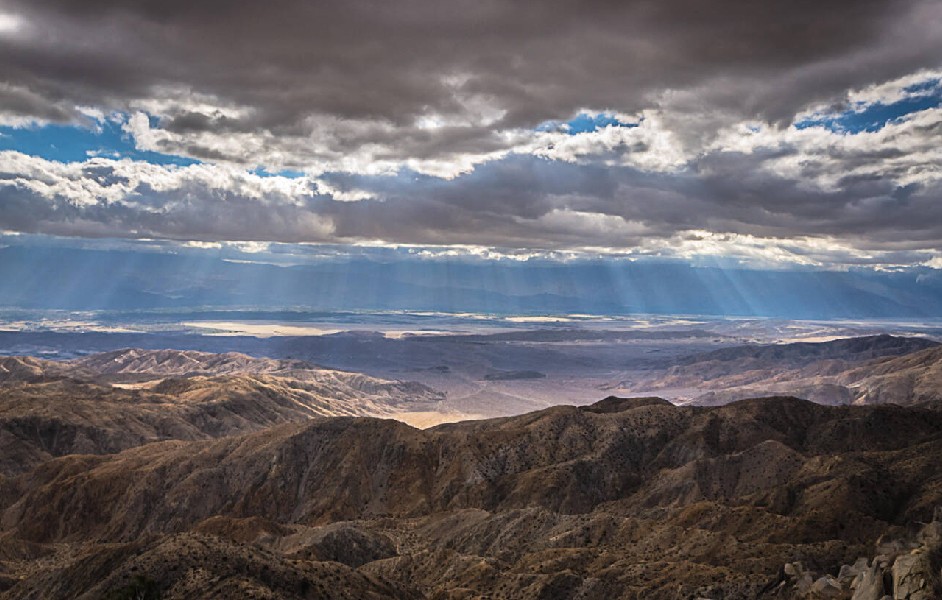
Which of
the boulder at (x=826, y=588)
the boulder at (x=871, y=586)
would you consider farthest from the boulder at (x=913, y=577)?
the boulder at (x=826, y=588)

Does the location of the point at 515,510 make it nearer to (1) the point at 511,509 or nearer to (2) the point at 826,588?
(1) the point at 511,509

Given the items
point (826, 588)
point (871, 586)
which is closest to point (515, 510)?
point (826, 588)

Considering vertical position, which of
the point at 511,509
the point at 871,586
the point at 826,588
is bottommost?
the point at 511,509

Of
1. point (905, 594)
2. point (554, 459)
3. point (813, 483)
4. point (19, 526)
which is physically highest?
point (905, 594)

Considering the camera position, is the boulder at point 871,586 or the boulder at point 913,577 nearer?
the boulder at point 913,577

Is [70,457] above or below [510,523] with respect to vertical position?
below

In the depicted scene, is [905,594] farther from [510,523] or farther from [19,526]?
[19,526]

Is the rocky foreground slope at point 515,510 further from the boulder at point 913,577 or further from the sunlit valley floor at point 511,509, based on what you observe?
the sunlit valley floor at point 511,509

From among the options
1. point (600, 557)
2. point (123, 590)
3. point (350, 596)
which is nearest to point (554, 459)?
point (600, 557)
